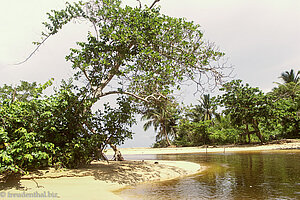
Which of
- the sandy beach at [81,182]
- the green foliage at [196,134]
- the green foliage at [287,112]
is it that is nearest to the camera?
the sandy beach at [81,182]

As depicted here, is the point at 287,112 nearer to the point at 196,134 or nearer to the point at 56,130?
the point at 196,134

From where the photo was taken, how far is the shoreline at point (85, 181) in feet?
19.6

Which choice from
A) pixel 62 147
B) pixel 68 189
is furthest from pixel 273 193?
pixel 62 147

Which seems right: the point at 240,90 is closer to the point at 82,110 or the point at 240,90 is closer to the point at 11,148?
the point at 82,110

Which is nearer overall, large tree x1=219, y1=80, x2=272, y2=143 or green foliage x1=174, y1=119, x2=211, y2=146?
large tree x1=219, y1=80, x2=272, y2=143

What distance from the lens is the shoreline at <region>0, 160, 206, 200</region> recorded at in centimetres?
597

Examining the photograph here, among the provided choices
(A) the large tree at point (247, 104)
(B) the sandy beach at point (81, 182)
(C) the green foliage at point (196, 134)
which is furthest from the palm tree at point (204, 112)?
(B) the sandy beach at point (81, 182)

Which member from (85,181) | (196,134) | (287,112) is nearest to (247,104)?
(287,112)

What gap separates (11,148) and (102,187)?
10.2 ft

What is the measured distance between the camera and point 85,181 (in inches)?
290

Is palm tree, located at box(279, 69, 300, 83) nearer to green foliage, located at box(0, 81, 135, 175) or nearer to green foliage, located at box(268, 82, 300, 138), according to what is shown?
green foliage, located at box(268, 82, 300, 138)

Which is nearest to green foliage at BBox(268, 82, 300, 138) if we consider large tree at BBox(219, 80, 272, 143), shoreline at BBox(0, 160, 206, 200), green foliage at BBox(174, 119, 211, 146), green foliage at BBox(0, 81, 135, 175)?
large tree at BBox(219, 80, 272, 143)

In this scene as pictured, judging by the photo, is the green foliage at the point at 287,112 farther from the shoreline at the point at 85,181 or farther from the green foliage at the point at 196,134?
the shoreline at the point at 85,181

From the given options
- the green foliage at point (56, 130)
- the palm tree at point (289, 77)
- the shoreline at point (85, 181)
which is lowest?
the shoreline at point (85, 181)
